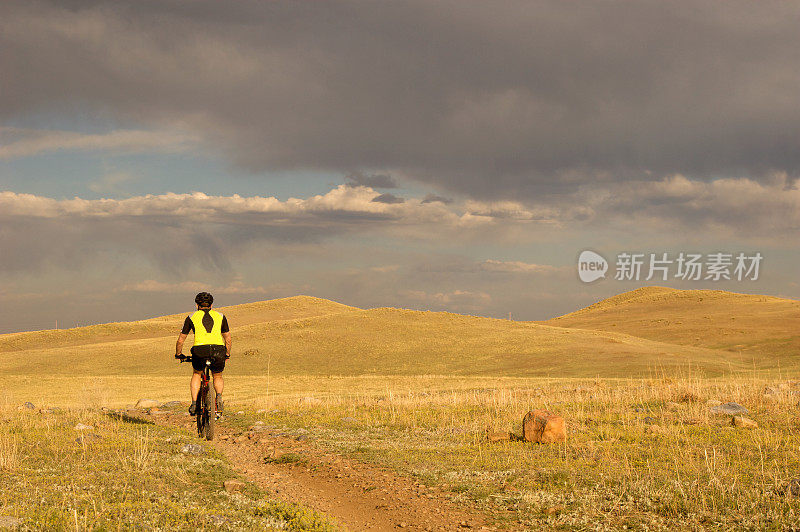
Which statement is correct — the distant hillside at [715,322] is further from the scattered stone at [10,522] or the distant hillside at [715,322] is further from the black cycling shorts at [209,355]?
the scattered stone at [10,522]

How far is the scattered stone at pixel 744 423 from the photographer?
45.4ft

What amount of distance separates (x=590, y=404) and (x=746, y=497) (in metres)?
11.1

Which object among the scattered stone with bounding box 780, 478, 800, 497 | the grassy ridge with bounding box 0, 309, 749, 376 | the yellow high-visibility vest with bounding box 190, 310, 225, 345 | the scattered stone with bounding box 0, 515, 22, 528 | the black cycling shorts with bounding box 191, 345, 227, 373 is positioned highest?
the yellow high-visibility vest with bounding box 190, 310, 225, 345

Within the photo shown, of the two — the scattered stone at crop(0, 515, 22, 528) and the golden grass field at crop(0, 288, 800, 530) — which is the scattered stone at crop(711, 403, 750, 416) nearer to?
the golden grass field at crop(0, 288, 800, 530)

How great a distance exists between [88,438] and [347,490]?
6.04m

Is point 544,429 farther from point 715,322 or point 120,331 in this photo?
point 120,331

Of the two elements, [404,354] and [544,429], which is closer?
[544,429]

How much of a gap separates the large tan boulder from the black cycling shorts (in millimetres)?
6421

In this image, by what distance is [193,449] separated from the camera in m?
11.5

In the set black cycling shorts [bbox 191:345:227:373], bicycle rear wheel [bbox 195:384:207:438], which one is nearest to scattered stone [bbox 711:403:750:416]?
black cycling shorts [bbox 191:345:227:373]

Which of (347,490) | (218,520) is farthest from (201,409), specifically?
(218,520)

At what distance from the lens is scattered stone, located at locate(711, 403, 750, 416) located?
15812 millimetres

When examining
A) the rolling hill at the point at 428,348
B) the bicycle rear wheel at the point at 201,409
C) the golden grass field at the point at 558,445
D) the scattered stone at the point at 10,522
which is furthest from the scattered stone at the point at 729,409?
the rolling hill at the point at 428,348

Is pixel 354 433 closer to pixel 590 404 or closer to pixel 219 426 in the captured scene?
pixel 219 426
